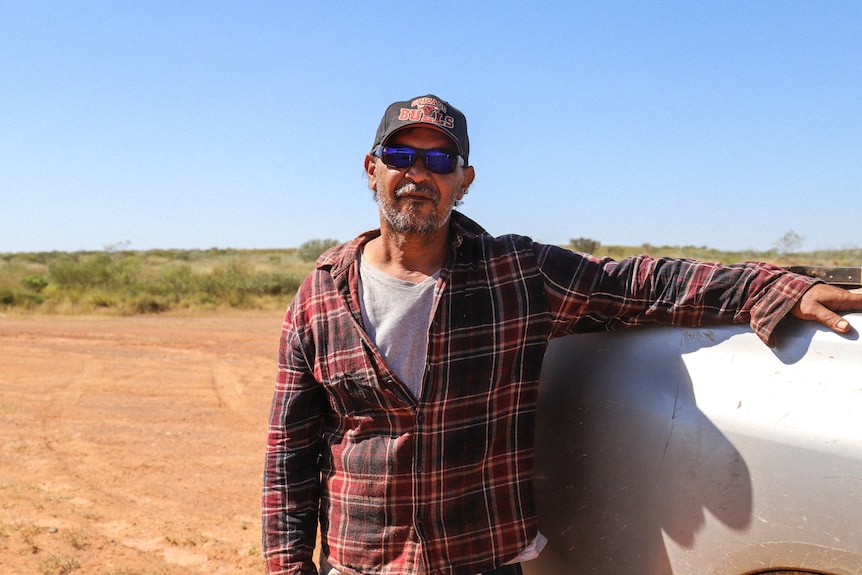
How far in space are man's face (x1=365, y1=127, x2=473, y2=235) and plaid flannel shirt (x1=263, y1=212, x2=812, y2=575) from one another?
12cm

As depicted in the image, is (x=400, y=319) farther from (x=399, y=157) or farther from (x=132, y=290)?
(x=132, y=290)

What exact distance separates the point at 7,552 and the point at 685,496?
4123mm

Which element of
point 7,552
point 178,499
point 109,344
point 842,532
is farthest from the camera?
point 109,344

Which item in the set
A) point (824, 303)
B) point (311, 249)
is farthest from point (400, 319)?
point (311, 249)

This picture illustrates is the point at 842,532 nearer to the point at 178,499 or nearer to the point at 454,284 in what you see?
the point at 454,284

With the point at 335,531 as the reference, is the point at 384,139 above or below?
above

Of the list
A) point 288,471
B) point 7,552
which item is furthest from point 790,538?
point 7,552

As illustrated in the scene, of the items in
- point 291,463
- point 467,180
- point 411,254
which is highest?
point 467,180

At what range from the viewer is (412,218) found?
97.3 inches

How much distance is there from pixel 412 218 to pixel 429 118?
303mm

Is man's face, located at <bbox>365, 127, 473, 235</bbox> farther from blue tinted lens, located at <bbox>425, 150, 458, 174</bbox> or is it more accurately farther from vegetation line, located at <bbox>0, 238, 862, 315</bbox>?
vegetation line, located at <bbox>0, 238, 862, 315</bbox>

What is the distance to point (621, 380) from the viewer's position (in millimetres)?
A: 2209

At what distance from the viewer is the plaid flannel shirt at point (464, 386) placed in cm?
229

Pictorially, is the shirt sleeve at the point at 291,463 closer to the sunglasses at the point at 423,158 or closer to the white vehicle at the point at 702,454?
the sunglasses at the point at 423,158
